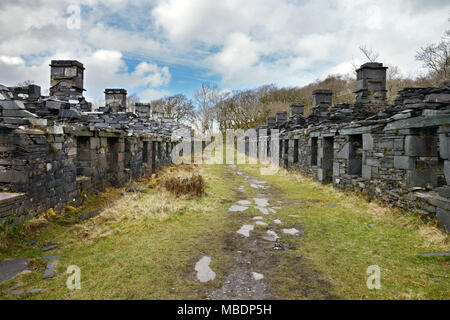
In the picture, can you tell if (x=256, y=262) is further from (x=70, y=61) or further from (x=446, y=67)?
(x=446, y=67)

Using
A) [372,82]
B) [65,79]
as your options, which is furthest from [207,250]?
[372,82]

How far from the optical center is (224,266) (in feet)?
12.7

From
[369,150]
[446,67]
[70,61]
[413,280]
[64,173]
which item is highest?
[446,67]

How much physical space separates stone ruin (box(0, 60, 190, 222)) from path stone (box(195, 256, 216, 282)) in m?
3.19

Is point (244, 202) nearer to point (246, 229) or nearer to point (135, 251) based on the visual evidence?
point (246, 229)

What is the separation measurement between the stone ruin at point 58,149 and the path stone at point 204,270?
126 inches

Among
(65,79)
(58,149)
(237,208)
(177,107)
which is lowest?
(237,208)

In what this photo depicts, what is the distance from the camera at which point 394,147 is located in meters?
6.67

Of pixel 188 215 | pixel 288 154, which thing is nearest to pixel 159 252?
pixel 188 215

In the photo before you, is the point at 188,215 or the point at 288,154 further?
the point at 288,154

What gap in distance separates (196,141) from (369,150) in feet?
70.9

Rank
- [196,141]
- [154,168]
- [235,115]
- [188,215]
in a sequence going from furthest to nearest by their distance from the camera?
[235,115] < [196,141] < [154,168] < [188,215]

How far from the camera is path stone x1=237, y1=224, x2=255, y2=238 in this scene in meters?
5.33

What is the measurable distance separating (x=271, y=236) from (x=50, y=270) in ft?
12.0
